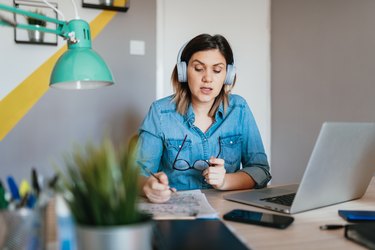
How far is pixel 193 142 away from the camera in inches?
54.7

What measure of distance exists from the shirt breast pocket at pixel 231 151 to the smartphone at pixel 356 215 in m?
0.60

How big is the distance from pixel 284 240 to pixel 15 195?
18.9 inches

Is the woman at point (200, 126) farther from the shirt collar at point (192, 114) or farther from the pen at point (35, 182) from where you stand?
the pen at point (35, 182)

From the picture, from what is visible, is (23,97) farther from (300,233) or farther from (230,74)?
(300,233)

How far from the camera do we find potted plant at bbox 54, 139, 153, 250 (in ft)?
1.42

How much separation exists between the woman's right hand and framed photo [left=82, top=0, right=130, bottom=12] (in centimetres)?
163

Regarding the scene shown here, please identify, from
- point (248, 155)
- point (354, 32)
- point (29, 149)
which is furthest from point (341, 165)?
point (29, 149)

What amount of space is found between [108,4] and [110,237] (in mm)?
2079

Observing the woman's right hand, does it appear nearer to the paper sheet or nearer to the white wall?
the paper sheet

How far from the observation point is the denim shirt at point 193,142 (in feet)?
4.43

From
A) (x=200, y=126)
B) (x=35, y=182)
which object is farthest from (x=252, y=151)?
(x=35, y=182)

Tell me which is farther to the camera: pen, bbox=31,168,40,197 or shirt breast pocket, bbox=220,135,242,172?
shirt breast pocket, bbox=220,135,242,172

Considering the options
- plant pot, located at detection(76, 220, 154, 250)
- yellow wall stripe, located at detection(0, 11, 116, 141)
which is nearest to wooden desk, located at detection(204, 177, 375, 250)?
plant pot, located at detection(76, 220, 154, 250)

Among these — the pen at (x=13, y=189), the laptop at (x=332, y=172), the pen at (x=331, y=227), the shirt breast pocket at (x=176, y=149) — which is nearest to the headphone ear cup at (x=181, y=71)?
the shirt breast pocket at (x=176, y=149)
